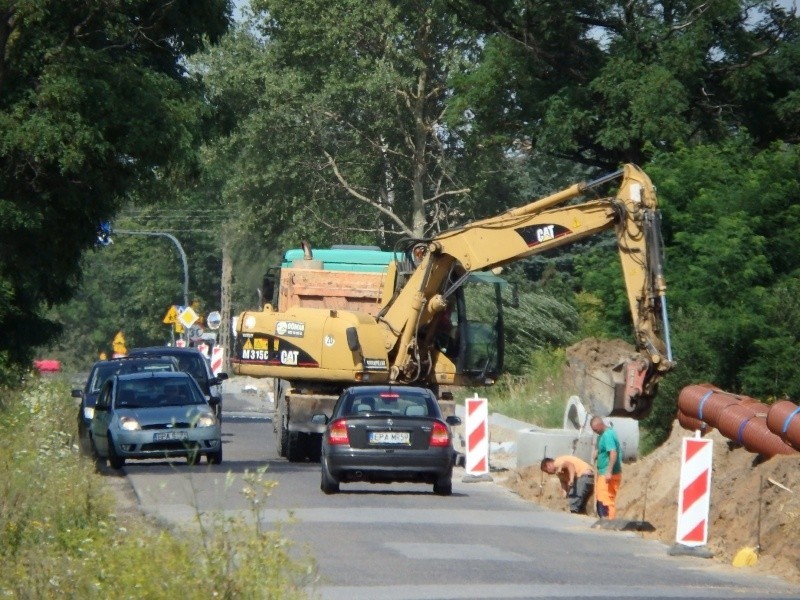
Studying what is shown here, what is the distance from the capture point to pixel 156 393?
24562 mm

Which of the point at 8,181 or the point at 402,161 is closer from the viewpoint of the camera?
the point at 8,181

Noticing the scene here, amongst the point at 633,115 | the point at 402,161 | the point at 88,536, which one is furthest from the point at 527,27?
the point at 88,536

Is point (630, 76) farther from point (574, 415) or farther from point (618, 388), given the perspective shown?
point (618, 388)

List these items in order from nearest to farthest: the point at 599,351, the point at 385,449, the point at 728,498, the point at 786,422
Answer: the point at 786,422 → the point at 728,498 → the point at 385,449 → the point at 599,351

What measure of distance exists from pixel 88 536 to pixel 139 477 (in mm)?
10054

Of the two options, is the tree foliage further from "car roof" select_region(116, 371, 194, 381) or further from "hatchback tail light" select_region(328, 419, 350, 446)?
"hatchback tail light" select_region(328, 419, 350, 446)

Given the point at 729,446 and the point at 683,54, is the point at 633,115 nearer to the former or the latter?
the point at 683,54

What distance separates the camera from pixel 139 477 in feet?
71.2

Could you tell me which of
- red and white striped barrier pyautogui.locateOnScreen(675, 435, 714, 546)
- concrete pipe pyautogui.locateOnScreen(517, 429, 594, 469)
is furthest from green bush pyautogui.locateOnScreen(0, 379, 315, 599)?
concrete pipe pyautogui.locateOnScreen(517, 429, 594, 469)

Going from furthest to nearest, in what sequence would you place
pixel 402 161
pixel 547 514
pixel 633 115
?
1. pixel 402 161
2. pixel 633 115
3. pixel 547 514

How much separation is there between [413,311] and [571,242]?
278 cm

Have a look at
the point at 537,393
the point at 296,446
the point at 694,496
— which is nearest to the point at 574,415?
the point at 296,446

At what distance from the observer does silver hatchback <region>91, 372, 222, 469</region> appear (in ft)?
76.1

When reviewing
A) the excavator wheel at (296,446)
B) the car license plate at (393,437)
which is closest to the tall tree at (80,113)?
the excavator wheel at (296,446)
